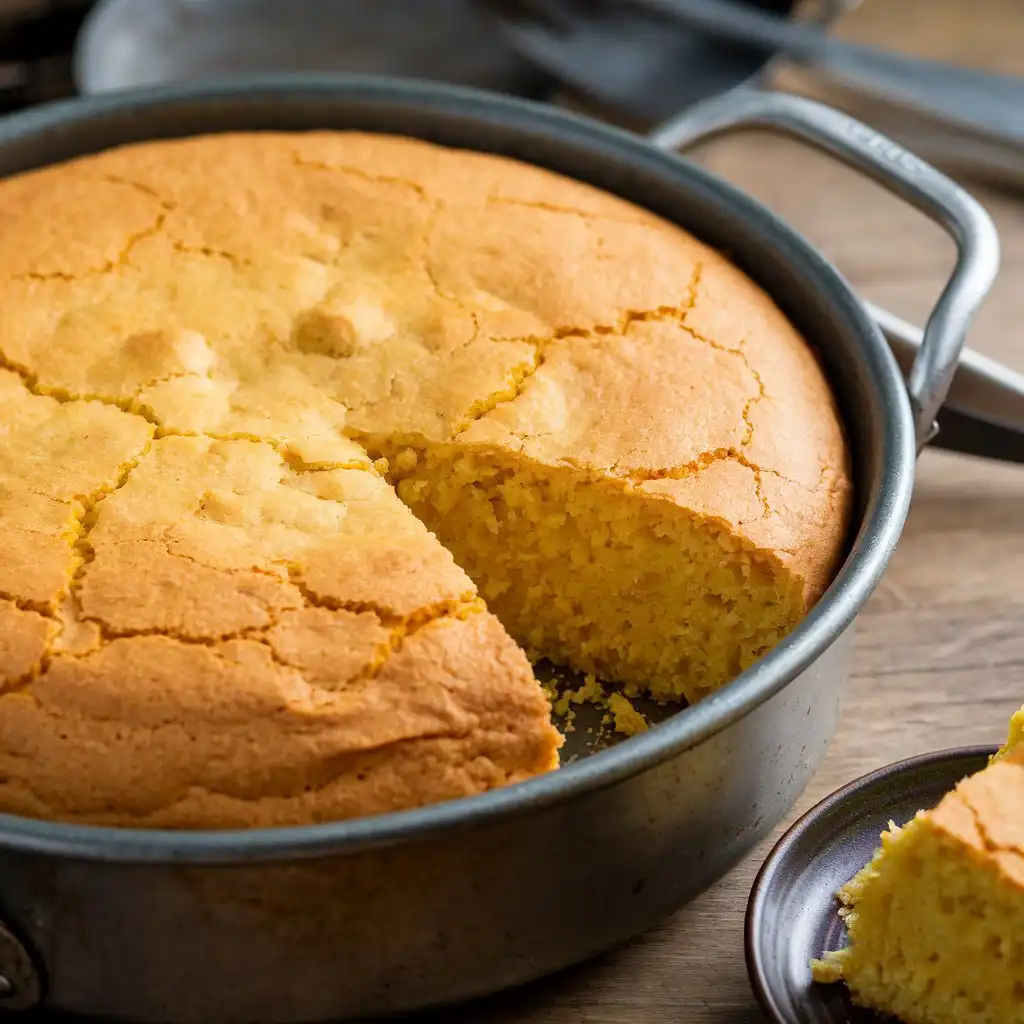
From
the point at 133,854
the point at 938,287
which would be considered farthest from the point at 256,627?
the point at 938,287

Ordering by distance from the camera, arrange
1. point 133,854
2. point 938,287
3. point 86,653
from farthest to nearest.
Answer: point 938,287, point 86,653, point 133,854

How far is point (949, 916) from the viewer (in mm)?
1463

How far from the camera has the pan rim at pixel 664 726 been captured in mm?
1358

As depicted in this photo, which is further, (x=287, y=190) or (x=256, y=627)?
(x=287, y=190)

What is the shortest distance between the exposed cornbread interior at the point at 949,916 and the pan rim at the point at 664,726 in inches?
8.9

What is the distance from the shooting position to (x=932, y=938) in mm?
1492

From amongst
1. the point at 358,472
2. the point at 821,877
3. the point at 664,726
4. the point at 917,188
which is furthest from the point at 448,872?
the point at 917,188

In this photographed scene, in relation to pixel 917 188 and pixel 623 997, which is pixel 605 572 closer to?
pixel 623 997

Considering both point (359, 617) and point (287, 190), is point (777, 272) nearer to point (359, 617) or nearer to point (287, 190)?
point (287, 190)

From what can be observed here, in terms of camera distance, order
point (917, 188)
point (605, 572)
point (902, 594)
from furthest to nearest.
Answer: point (902, 594) → point (917, 188) → point (605, 572)

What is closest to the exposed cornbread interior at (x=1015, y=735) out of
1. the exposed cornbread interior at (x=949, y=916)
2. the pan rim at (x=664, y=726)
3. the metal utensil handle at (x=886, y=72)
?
the exposed cornbread interior at (x=949, y=916)

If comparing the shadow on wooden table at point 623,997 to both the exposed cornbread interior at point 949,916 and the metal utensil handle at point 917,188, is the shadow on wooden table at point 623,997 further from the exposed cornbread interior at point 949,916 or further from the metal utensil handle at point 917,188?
the metal utensil handle at point 917,188

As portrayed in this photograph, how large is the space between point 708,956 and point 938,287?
1662mm

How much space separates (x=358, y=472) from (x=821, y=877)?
30.8 inches
